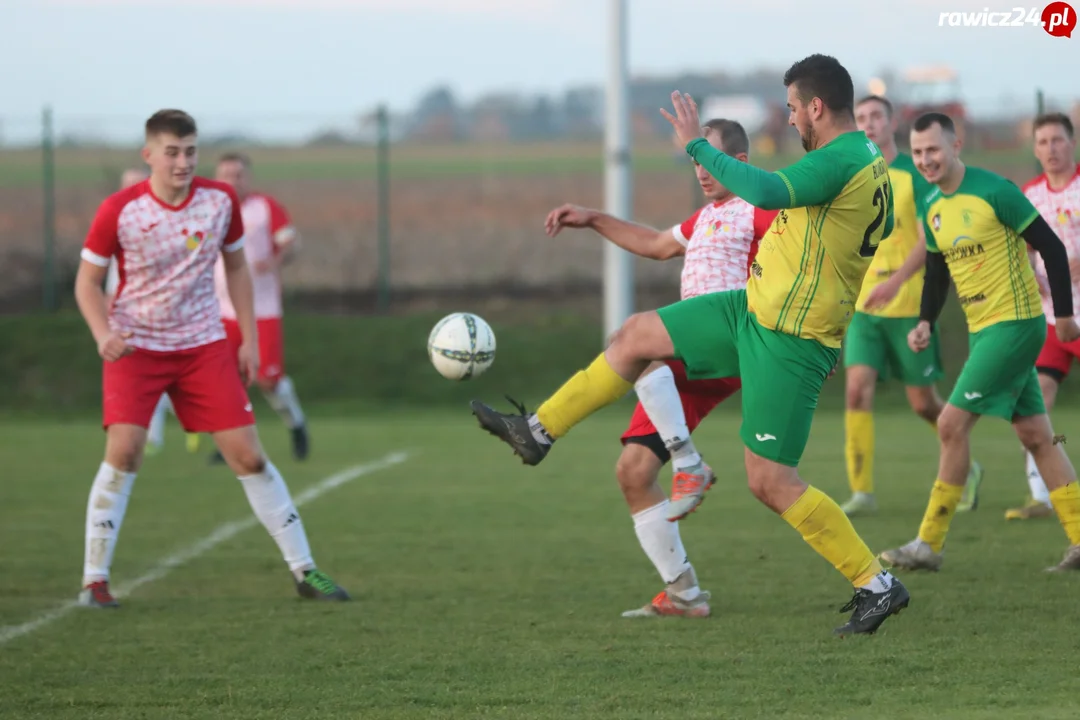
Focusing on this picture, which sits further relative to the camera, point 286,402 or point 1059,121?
point 286,402

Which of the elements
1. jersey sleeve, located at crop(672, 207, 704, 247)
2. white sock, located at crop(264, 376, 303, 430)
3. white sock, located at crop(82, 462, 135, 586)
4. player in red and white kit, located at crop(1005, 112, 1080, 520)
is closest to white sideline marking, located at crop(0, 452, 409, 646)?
white sock, located at crop(82, 462, 135, 586)

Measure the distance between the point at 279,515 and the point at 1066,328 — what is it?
3.91m

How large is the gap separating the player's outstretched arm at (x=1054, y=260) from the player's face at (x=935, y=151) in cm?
51

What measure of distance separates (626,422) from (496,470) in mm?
4570

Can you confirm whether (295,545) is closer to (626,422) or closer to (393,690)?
(393,690)

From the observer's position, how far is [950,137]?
7.05 metres

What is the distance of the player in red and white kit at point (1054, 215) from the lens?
849cm

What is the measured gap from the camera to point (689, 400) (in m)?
6.55

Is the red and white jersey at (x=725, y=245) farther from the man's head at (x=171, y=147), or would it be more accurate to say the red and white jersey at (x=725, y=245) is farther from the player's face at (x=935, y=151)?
the man's head at (x=171, y=147)

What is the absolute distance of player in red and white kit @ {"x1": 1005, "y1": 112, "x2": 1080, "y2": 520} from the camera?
27.9 ft

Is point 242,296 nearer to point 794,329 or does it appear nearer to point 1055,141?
point 794,329

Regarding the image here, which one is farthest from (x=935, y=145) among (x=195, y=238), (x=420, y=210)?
(x=420, y=210)

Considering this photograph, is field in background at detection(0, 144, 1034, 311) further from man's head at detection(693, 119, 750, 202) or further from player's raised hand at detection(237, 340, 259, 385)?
man's head at detection(693, 119, 750, 202)

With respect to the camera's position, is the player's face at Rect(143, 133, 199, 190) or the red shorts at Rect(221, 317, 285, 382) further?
the red shorts at Rect(221, 317, 285, 382)
